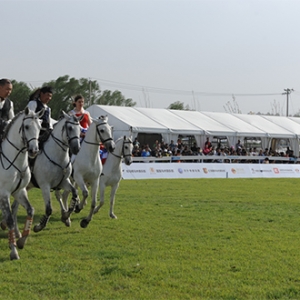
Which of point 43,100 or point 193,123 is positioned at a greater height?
point 43,100

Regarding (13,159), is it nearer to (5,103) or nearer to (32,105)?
(5,103)

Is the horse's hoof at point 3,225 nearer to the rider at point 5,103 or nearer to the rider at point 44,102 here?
the rider at point 44,102

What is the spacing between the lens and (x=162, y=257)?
A: 27.0ft

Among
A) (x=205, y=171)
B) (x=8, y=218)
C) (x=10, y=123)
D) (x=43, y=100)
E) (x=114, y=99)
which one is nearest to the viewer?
(x=8, y=218)

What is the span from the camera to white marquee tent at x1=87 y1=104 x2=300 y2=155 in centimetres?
3441

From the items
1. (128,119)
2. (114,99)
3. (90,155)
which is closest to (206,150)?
(128,119)

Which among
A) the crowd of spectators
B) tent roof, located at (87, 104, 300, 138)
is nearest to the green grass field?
the crowd of spectators

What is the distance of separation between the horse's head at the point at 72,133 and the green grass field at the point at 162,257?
184 cm

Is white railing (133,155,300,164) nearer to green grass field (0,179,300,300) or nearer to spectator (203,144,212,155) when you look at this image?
spectator (203,144,212,155)

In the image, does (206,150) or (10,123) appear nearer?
(10,123)

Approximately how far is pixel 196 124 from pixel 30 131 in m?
30.8

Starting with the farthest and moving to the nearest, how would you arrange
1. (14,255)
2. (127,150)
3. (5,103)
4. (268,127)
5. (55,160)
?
(268,127) < (127,150) < (55,160) < (5,103) < (14,255)

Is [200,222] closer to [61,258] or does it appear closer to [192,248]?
[192,248]

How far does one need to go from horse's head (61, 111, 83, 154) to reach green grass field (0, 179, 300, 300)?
1838 millimetres
